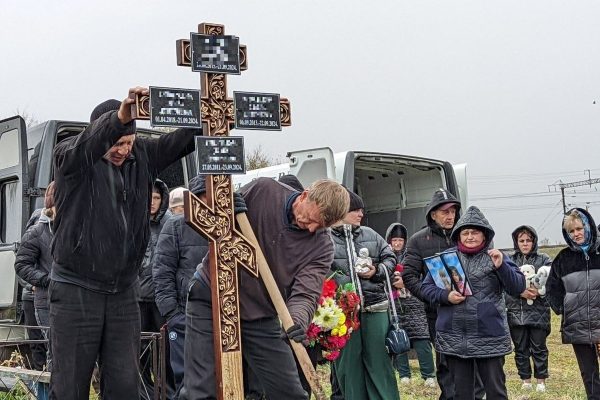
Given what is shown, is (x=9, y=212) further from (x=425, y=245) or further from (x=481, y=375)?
(x=481, y=375)

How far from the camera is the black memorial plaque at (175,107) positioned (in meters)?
4.03

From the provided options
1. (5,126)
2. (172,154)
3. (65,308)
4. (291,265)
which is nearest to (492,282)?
(291,265)

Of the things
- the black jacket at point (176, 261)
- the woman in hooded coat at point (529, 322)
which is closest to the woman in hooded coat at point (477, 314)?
the black jacket at point (176, 261)

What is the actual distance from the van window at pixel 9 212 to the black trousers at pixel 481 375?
3651mm

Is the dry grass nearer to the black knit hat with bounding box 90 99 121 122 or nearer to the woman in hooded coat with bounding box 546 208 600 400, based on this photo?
the woman in hooded coat with bounding box 546 208 600 400

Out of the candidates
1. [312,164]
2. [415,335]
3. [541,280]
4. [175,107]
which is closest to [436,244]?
[312,164]

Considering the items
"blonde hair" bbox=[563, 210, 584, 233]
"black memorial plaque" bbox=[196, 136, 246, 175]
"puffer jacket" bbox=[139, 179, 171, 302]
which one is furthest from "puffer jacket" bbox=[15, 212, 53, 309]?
"blonde hair" bbox=[563, 210, 584, 233]

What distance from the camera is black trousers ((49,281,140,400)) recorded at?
4.16m

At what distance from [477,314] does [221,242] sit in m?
2.65

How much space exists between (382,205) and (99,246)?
7.56 metres

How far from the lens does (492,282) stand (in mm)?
6355

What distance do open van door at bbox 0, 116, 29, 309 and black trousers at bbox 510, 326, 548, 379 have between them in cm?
501

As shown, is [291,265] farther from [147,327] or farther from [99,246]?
[147,327]

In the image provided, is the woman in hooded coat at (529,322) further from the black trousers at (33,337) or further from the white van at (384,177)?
the black trousers at (33,337)
